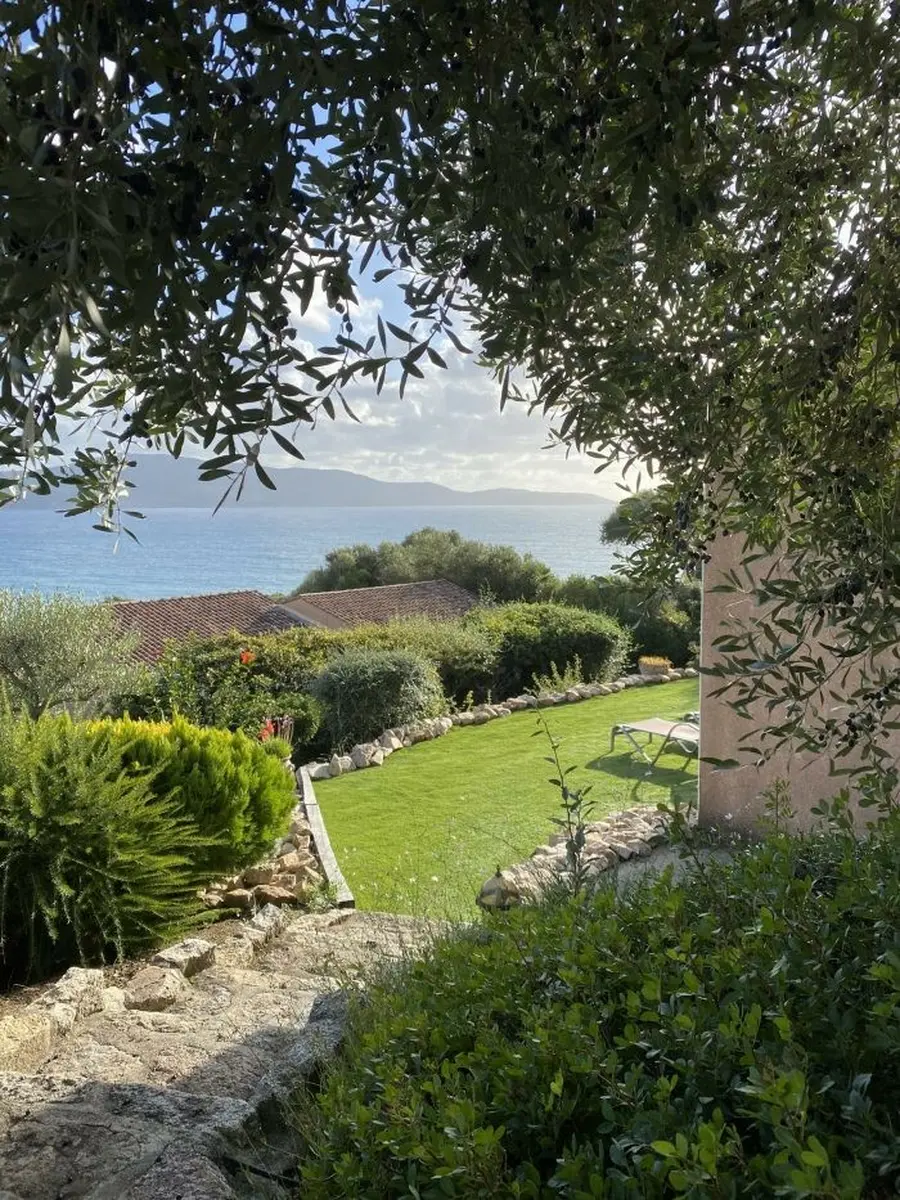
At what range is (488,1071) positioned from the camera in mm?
2057

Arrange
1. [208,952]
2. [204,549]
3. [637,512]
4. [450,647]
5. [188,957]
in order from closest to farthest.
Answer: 1. [637,512]
2. [188,957]
3. [208,952]
4. [450,647]
5. [204,549]

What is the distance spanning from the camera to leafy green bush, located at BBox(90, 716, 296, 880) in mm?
7121

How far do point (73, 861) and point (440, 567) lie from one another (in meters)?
31.1

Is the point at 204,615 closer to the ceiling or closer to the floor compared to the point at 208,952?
closer to the floor

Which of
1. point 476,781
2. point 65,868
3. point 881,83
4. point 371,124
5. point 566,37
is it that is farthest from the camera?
point 476,781

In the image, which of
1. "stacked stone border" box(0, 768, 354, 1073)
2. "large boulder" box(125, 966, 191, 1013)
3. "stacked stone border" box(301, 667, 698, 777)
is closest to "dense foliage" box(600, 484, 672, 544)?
"stacked stone border" box(0, 768, 354, 1073)

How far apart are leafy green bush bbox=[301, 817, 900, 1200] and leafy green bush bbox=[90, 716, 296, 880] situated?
4673mm

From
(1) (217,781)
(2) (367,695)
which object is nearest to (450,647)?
(2) (367,695)

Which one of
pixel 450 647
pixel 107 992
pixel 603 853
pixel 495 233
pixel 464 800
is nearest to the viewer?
pixel 495 233

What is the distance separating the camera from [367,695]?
15.2m

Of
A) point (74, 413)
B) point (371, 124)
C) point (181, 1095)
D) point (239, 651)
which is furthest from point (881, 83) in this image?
point (239, 651)

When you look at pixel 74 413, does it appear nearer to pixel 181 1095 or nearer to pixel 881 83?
pixel 881 83

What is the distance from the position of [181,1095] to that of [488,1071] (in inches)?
62.8

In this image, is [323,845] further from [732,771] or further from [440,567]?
[440,567]
